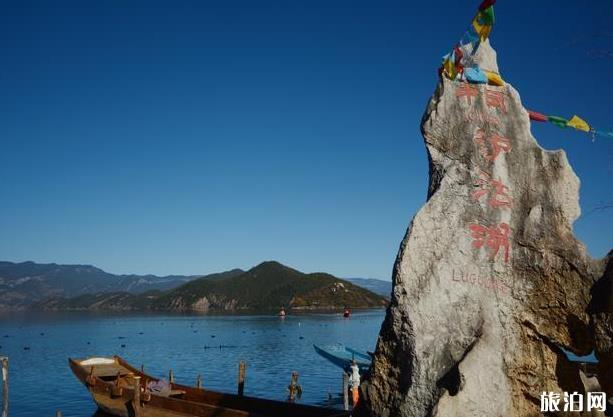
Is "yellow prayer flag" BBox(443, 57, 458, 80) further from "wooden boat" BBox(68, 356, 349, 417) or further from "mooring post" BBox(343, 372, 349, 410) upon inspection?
"mooring post" BBox(343, 372, 349, 410)

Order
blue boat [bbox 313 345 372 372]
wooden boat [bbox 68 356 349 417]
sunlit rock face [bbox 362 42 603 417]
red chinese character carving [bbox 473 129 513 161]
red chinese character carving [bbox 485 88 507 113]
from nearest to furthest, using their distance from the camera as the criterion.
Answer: sunlit rock face [bbox 362 42 603 417] → red chinese character carving [bbox 473 129 513 161] → red chinese character carving [bbox 485 88 507 113] → wooden boat [bbox 68 356 349 417] → blue boat [bbox 313 345 372 372]

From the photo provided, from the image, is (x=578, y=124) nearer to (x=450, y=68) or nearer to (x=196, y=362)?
(x=450, y=68)

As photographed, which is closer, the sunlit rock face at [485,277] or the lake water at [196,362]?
the sunlit rock face at [485,277]

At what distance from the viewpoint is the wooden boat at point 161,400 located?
21094 mm

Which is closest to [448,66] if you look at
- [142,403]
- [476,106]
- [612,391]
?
[476,106]

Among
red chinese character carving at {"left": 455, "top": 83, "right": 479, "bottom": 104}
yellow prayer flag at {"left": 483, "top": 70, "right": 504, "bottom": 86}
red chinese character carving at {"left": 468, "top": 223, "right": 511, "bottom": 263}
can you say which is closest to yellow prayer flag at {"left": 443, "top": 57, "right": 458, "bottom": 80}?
red chinese character carving at {"left": 455, "top": 83, "right": 479, "bottom": 104}

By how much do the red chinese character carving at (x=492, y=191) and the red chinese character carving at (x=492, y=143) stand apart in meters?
0.54

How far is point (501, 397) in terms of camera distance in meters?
12.1

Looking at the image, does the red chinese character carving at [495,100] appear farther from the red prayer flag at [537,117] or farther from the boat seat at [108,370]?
the boat seat at [108,370]

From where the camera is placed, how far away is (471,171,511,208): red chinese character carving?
13.5 meters

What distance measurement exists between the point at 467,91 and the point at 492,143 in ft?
4.96

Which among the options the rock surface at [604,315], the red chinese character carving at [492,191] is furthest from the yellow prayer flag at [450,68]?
the rock surface at [604,315]

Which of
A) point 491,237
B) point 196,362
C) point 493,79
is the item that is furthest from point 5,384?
point 196,362

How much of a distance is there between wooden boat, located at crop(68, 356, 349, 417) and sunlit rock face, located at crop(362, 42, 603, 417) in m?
6.26
